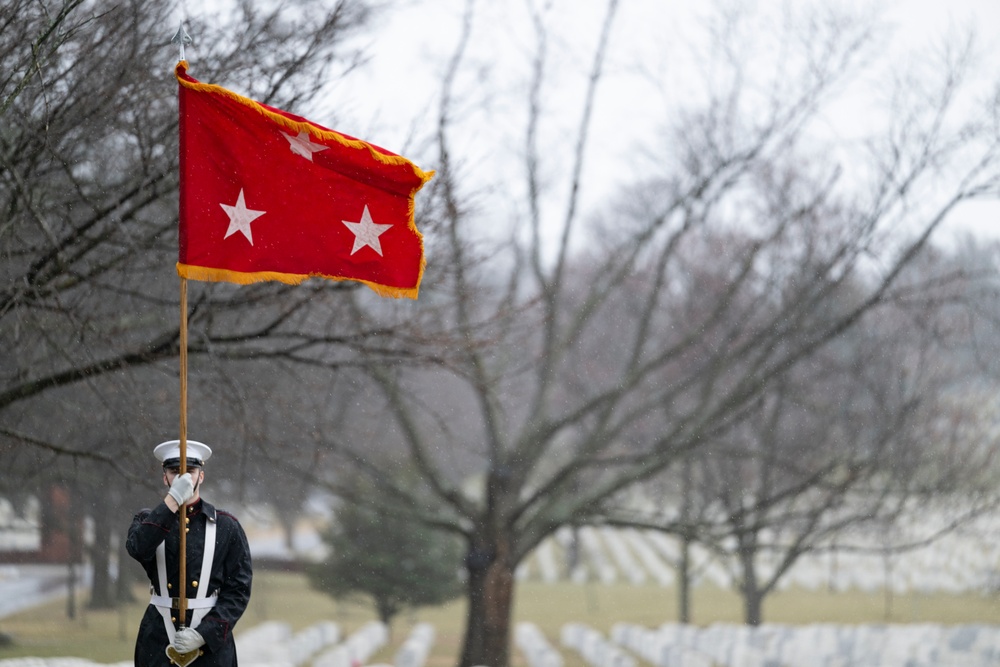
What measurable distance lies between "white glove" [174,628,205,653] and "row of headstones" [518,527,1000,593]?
10171mm

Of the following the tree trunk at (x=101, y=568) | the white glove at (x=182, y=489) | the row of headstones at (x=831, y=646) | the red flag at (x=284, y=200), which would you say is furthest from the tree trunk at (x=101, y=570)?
the white glove at (x=182, y=489)

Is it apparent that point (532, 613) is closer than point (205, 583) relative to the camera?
No

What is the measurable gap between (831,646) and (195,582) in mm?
10238

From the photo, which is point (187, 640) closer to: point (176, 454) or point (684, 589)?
point (176, 454)

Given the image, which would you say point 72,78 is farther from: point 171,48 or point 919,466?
point 919,466

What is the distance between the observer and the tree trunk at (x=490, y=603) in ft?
41.9

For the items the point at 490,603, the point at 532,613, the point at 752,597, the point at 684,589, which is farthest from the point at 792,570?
the point at 490,603

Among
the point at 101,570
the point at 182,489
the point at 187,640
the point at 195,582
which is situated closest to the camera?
the point at 182,489

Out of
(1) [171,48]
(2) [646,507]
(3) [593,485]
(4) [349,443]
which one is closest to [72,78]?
(1) [171,48]

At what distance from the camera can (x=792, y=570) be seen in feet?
46.9

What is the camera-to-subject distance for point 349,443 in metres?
12.9

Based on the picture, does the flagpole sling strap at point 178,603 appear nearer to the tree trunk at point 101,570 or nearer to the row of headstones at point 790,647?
the row of headstones at point 790,647

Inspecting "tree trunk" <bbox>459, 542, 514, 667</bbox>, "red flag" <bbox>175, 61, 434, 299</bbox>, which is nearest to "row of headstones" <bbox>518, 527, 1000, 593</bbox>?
"tree trunk" <bbox>459, 542, 514, 667</bbox>

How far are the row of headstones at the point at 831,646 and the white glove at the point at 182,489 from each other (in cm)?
971
